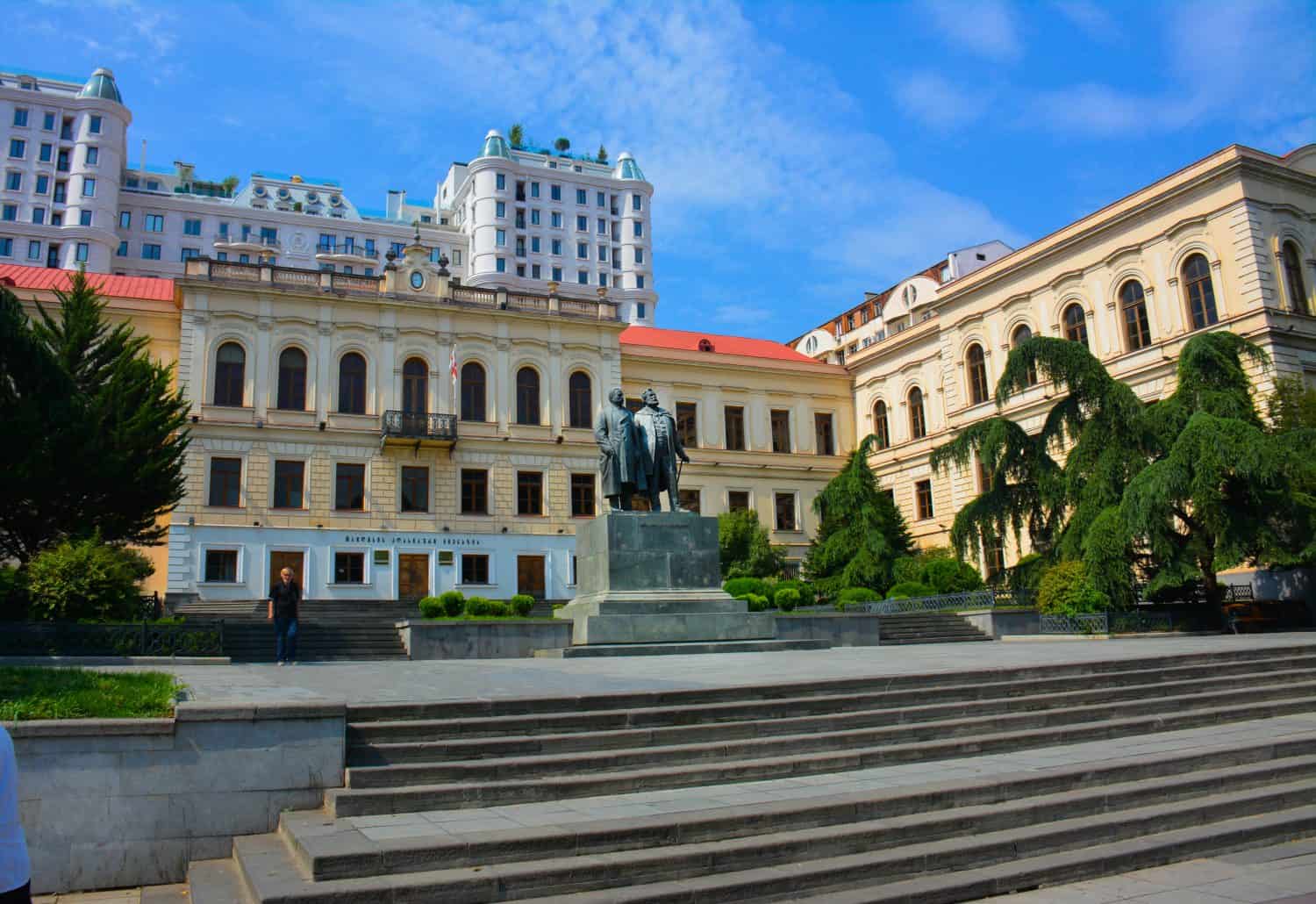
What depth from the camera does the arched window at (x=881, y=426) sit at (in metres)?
47.6

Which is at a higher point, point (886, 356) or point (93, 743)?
point (886, 356)

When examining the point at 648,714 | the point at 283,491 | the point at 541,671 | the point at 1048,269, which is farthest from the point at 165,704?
the point at 1048,269

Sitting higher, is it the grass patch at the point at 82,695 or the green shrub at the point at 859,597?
the green shrub at the point at 859,597

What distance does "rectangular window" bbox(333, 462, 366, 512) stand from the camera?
37.3 metres

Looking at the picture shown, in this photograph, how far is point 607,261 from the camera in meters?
83.7

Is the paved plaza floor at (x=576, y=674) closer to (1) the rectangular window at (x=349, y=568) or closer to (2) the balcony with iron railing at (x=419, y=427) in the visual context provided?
(1) the rectangular window at (x=349, y=568)

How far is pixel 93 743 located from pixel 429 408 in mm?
33552

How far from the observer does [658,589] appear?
1781 cm

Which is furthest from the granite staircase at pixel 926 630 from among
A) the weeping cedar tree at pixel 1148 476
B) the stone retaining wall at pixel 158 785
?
the stone retaining wall at pixel 158 785

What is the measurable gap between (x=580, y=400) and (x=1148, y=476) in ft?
81.5

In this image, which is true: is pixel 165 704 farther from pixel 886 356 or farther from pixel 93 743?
pixel 886 356

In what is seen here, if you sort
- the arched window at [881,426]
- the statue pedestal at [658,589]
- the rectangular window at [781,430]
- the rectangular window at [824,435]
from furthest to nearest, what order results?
the rectangular window at [824,435] < the arched window at [881,426] < the rectangular window at [781,430] < the statue pedestal at [658,589]

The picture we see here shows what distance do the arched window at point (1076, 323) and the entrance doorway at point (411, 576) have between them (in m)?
26.1

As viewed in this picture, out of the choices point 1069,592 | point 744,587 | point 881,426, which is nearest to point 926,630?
point 1069,592
